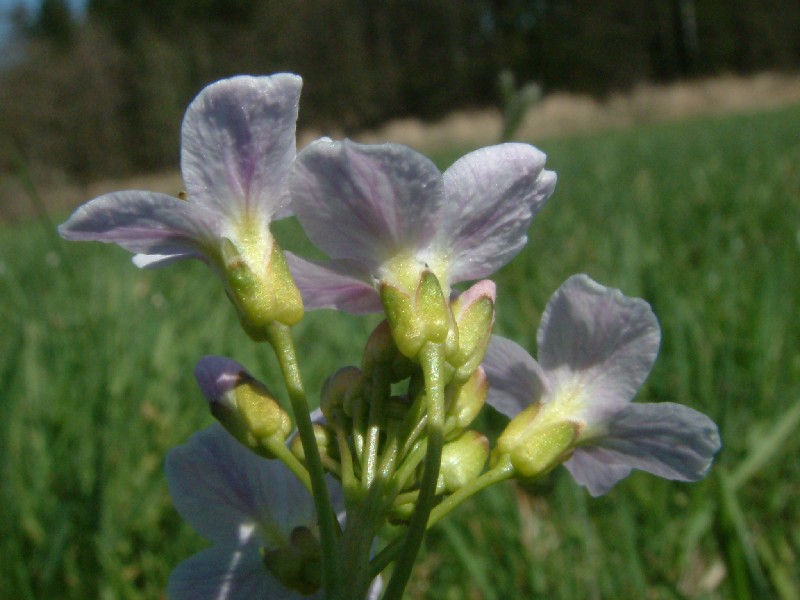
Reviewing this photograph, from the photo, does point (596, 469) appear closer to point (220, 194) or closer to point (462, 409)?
point (462, 409)

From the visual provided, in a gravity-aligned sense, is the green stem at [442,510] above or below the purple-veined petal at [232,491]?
above

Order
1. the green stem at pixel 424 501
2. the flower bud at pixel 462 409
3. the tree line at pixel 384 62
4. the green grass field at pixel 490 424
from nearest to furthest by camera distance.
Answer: the green stem at pixel 424 501
the flower bud at pixel 462 409
the green grass field at pixel 490 424
the tree line at pixel 384 62

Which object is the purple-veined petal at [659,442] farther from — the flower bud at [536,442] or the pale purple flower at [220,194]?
the pale purple flower at [220,194]

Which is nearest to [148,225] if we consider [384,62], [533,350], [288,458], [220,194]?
[220,194]

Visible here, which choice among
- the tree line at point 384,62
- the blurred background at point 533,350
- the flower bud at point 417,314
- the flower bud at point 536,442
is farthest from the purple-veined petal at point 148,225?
the tree line at point 384,62

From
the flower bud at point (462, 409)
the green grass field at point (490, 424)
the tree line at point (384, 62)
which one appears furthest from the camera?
the tree line at point (384, 62)

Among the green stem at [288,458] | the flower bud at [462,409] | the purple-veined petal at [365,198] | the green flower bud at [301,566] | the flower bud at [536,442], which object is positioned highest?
the purple-veined petal at [365,198]

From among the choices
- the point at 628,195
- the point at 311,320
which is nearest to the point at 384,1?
the point at 628,195

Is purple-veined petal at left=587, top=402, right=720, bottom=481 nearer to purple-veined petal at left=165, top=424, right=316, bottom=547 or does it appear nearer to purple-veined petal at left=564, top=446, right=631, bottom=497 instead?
purple-veined petal at left=564, top=446, right=631, bottom=497
